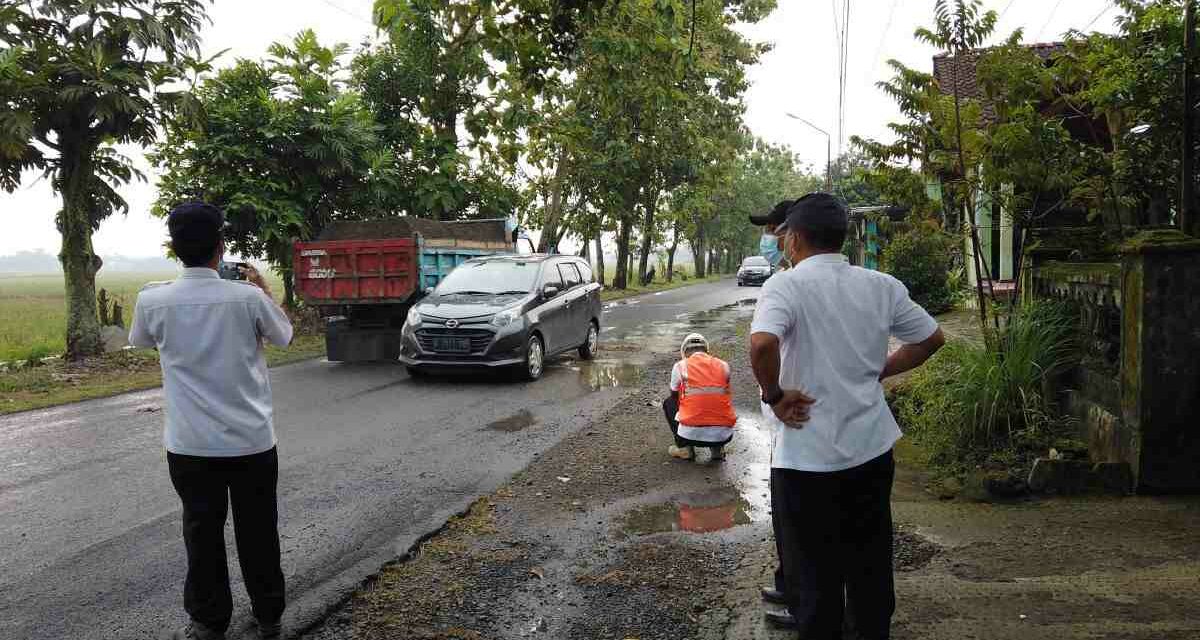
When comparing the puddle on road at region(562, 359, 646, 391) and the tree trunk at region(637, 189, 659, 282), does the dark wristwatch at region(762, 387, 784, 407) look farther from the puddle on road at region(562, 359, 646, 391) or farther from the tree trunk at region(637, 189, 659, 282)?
the tree trunk at region(637, 189, 659, 282)

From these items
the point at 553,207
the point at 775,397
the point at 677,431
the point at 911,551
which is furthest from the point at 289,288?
the point at 775,397

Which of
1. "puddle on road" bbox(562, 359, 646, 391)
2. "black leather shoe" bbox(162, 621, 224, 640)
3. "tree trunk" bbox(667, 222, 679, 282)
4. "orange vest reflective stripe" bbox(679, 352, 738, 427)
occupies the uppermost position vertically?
"tree trunk" bbox(667, 222, 679, 282)

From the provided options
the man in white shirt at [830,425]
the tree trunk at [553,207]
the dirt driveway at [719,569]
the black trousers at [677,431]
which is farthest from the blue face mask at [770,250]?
the tree trunk at [553,207]

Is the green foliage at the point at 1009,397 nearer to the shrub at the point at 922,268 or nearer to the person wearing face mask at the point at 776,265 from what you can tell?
the person wearing face mask at the point at 776,265

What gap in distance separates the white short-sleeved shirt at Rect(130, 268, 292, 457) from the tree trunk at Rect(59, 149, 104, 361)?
467 inches

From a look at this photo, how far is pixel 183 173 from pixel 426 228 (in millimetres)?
6080

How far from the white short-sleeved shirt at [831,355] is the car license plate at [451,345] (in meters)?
8.35

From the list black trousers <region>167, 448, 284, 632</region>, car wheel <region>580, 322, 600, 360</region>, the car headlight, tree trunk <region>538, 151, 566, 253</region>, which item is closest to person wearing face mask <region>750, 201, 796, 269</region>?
black trousers <region>167, 448, 284, 632</region>

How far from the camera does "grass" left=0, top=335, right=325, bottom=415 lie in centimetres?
1084

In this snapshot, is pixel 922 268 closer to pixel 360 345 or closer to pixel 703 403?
pixel 360 345

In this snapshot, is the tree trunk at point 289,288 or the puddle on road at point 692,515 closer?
the puddle on road at point 692,515

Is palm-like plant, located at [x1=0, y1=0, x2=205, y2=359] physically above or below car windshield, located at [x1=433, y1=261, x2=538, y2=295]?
above

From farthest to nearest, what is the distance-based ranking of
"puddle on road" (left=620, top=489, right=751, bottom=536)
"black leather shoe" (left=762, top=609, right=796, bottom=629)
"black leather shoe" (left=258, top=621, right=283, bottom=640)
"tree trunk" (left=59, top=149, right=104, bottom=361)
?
"tree trunk" (left=59, top=149, right=104, bottom=361) < "puddle on road" (left=620, top=489, right=751, bottom=536) < "black leather shoe" (left=258, top=621, right=283, bottom=640) < "black leather shoe" (left=762, top=609, right=796, bottom=629)

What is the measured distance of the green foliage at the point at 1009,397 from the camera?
20.2ft
